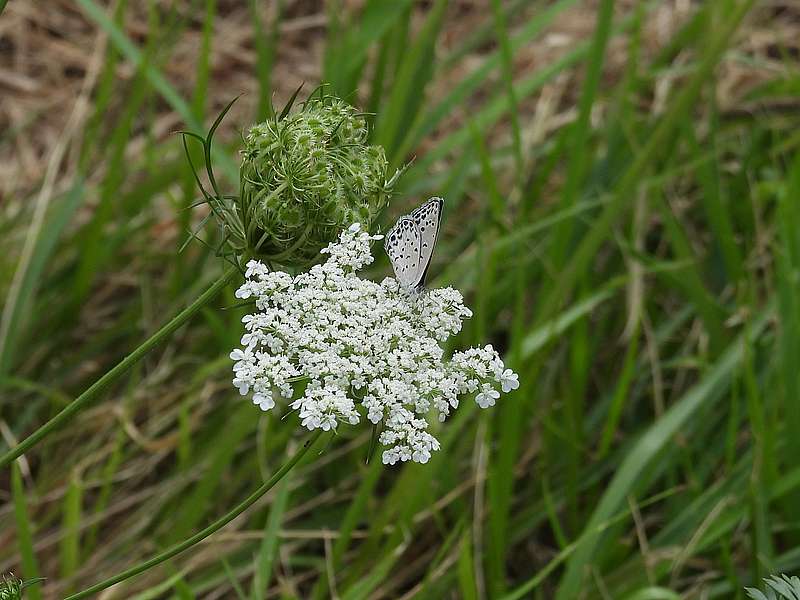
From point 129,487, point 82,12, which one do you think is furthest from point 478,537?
point 82,12

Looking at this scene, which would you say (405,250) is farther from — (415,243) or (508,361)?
(508,361)

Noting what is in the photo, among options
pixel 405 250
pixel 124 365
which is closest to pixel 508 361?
pixel 405 250

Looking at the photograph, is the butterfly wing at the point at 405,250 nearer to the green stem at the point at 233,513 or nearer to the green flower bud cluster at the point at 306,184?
the green flower bud cluster at the point at 306,184

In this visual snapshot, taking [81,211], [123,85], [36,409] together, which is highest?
[123,85]

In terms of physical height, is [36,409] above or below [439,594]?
above

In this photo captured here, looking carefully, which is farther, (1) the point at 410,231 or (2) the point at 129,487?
(2) the point at 129,487

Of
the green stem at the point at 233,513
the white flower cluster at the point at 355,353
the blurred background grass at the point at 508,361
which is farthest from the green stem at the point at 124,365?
the blurred background grass at the point at 508,361

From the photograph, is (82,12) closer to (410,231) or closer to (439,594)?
(439,594)
